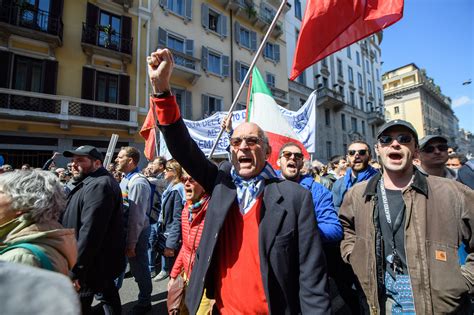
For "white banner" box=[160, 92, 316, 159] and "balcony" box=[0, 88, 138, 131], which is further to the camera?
"balcony" box=[0, 88, 138, 131]

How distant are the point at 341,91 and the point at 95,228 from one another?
94.6ft

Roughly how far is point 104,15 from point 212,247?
15.3m

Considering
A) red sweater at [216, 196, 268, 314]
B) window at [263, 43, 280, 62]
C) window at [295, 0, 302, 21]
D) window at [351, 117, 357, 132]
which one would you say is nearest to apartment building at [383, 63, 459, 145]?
window at [351, 117, 357, 132]

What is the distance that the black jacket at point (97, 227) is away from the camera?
239cm

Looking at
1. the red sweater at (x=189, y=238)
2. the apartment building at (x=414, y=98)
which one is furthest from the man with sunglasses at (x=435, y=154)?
the apartment building at (x=414, y=98)

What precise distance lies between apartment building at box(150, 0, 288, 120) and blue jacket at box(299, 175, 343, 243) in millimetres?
13350

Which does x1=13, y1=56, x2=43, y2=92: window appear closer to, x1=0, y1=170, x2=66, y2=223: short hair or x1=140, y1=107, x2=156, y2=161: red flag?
x1=140, y1=107, x2=156, y2=161: red flag

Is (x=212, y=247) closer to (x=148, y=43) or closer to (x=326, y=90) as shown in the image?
(x=148, y=43)

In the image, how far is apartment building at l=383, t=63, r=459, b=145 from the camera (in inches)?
1948

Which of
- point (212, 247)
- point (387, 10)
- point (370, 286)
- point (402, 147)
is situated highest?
point (387, 10)

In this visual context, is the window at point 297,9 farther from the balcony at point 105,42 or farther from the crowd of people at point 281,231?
the crowd of people at point 281,231

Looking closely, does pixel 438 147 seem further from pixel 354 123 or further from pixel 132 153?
pixel 354 123

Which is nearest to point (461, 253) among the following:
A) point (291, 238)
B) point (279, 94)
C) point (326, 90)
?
point (291, 238)

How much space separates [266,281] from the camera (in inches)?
54.7
